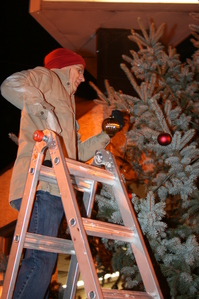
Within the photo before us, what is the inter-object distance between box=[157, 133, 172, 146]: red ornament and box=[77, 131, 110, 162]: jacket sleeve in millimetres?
297

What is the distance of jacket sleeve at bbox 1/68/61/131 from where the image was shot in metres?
1.60

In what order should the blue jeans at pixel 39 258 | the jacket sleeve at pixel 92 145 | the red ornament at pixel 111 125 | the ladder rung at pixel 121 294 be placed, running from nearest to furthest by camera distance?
the ladder rung at pixel 121 294 → the blue jeans at pixel 39 258 → the red ornament at pixel 111 125 → the jacket sleeve at pixel 92 145

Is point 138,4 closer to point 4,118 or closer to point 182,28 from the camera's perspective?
point 182,28

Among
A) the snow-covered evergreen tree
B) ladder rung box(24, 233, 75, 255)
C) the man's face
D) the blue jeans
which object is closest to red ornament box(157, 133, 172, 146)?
the snow-covered evergreen tree

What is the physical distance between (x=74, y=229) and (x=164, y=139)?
90 centimetres

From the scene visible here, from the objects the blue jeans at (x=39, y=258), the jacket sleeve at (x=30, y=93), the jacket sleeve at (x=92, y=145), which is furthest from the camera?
the jacket sleeve at (x=92, y=145)

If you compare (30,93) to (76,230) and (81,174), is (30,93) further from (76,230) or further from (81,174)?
(76,230)

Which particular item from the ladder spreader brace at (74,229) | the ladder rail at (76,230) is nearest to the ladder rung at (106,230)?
the ladder spreader brace at (74,229)

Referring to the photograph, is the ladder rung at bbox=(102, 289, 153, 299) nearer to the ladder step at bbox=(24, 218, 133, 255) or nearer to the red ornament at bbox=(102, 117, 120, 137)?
the ladder step at bbox=(24, 218, 133, 255)

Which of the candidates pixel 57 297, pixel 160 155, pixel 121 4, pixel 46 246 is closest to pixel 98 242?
pixel 57 297

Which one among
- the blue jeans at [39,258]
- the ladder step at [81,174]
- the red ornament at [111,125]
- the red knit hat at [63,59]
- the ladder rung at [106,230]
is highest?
the red knit hat at [63,59]

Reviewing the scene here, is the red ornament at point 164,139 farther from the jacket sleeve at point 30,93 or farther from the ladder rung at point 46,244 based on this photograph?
the ladder rung at point 46,244

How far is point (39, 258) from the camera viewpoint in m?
1.52

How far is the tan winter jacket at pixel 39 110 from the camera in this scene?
5.30ft
